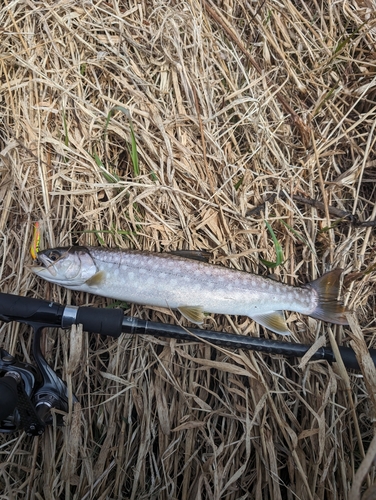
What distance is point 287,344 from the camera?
211cm

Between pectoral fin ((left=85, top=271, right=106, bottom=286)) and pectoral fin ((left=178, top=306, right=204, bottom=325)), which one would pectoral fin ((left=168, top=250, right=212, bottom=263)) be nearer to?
pectoral fin ((left=178, top=306, right=204, bottom=325))

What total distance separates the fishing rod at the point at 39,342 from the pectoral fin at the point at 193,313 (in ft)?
0.45

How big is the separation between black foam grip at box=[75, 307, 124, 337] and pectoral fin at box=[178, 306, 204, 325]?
442mm

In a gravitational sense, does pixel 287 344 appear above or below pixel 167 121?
below

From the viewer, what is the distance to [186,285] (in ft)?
7.32

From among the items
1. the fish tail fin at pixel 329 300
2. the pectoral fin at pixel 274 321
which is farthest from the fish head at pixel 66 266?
the fish tail fin at pixel 329 300

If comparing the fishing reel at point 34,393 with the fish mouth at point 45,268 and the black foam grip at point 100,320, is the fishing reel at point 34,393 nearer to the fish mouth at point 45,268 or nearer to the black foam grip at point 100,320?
the black foam grip at point 100,320

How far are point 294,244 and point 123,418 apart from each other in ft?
5.08

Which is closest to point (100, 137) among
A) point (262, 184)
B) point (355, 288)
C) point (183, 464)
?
point (262, 184)

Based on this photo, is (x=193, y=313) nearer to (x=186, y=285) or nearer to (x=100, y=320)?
(x=186, y=285)

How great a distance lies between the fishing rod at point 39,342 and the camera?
6.03 feet

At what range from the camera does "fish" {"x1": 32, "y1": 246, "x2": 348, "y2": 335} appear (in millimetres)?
2209

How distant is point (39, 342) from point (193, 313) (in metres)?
0.87

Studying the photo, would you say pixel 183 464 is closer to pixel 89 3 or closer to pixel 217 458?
pixel 217 458
